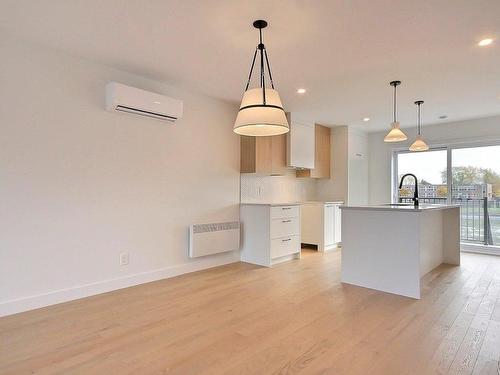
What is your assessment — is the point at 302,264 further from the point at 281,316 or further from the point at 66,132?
the point at 66,132

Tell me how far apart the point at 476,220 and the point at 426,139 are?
1.73 metres

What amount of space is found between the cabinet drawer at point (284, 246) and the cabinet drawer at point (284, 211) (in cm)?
34

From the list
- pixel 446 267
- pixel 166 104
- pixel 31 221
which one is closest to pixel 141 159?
pixel 166 104

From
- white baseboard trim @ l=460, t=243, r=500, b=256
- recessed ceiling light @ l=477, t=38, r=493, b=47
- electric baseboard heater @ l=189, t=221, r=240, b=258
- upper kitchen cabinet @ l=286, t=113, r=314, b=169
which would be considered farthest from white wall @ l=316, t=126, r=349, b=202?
recessed ceiling light @ l=477, t=38, r=493, b=47

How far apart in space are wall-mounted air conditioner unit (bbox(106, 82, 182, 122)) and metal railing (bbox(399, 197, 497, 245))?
212 inches

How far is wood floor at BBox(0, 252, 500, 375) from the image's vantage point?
1885mm

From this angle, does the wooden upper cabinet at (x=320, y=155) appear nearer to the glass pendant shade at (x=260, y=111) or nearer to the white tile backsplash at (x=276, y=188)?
the white tile backsplash at (x=276, y=188)

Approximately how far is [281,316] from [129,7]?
2676 mm

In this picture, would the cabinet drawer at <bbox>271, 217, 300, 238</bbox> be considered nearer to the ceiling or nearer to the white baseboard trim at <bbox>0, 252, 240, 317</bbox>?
the white baseboard trim at <bbox>0, 252, 240, 317</bbox>

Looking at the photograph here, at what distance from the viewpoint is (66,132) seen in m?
3.00

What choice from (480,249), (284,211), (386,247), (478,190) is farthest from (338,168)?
(386,247)

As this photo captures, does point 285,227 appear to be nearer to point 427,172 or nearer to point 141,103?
point 141,103

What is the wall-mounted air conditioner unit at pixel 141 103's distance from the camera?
316cm

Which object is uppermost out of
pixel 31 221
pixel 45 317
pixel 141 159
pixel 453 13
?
pixel 453 13
